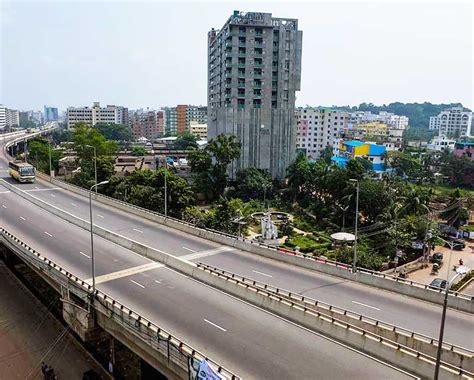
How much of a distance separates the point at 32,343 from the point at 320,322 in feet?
80.6

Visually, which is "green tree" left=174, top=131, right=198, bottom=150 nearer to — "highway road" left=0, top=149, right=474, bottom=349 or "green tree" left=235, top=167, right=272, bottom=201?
"green tree" left=235, top=167, right=272, bottom=201

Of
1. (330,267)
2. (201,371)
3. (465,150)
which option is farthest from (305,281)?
(465,150)

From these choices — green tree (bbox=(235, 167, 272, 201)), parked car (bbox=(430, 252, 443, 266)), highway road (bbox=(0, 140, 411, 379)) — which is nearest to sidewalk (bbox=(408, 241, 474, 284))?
parked car (bbox=(430, 252, 443, 266))

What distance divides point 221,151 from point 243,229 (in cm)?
2412

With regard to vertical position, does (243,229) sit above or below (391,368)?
below

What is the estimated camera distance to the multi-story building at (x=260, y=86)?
87188 mm

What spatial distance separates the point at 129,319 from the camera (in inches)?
917

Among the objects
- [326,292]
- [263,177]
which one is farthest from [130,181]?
[326,292]

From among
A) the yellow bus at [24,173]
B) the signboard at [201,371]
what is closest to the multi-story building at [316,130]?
the yellow bus at [24,173]

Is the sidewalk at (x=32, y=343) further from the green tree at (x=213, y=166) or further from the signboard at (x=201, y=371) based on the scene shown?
the green tree at (x=213, y=166)

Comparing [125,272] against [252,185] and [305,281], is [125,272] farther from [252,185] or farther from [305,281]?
[252,185]

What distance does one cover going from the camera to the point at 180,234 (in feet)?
143

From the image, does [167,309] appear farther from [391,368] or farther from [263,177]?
[263,177]

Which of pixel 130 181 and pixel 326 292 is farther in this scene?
pixel 130 181
